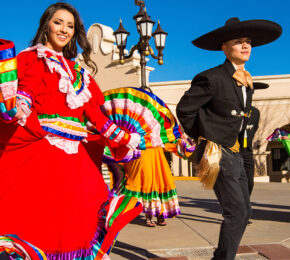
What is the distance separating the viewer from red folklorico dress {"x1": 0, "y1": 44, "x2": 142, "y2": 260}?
6.91 ft

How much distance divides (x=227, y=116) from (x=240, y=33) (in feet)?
1.92

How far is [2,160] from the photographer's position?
7.41 feet

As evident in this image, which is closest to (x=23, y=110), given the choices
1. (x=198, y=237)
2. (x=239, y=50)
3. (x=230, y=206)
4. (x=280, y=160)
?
(x=230, y=206)

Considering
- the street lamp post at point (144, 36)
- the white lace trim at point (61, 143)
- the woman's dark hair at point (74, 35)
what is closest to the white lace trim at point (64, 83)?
the woman's dark hair at point (74, 35)

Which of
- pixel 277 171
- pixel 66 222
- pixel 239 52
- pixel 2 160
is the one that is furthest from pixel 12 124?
pixel 277 171

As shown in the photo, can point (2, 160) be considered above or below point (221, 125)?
below

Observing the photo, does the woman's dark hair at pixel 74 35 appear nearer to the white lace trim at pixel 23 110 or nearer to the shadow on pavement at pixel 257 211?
the white lace trim at pixel 23 110

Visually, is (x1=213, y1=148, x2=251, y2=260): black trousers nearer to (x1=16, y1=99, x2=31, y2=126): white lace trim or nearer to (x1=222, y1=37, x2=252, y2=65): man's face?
(x1=222, y1=37, x2=252, y2=65): man's face

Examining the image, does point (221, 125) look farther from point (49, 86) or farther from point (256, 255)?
point (256, 255)

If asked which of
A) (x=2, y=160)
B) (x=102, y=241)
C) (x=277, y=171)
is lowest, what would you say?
(x=277, y=171)

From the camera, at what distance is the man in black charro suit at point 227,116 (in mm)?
2418

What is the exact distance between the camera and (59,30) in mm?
2600

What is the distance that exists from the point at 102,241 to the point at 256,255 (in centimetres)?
169

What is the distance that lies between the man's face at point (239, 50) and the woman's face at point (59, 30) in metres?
1.12
